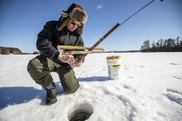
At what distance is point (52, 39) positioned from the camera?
1677 millimetres

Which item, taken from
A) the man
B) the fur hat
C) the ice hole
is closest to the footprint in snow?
the ice hole

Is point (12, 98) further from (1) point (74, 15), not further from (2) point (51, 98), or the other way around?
(1) point (74, 15)

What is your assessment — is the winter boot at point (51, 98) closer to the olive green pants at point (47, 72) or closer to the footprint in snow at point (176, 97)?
the olive green pants at point (47, 72)

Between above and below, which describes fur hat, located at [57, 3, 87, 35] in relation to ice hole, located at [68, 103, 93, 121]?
above

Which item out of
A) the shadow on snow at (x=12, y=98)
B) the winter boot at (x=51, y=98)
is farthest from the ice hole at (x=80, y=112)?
the shadow on snow at (x=12, y=98)

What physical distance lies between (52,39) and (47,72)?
0.61 metres

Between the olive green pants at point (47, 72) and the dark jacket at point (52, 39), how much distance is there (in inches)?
6.4

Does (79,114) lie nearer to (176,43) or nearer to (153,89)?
(153,89)

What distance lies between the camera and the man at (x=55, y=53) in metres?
1.41

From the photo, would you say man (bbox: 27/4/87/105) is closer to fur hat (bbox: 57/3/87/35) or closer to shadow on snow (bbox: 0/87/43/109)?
fur hat (bbox: 57/3/87/35)

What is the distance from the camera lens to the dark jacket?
1.40 m

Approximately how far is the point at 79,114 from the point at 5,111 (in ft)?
3.38

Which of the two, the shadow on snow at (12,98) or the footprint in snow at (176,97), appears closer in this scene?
the footprint in snow at (176,97)

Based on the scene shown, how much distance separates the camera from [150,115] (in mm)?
1049
